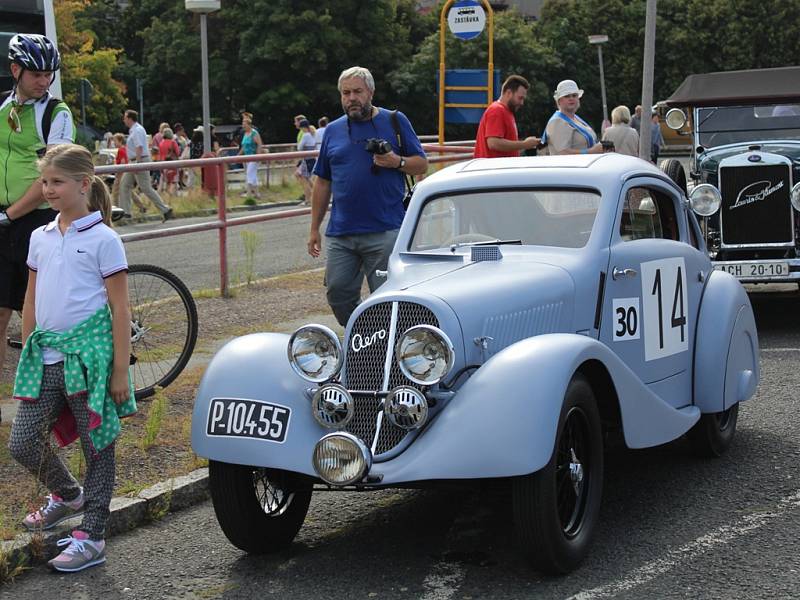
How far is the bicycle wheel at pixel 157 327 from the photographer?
7.61 m

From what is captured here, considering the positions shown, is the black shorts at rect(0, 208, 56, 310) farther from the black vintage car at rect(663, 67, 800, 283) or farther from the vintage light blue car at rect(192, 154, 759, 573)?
the black vintage car at rect(663, 67, 800, 283)

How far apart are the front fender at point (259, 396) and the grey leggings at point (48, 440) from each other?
0.41 metres

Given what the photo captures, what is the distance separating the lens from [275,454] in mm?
5012

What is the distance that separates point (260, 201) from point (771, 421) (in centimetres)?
939

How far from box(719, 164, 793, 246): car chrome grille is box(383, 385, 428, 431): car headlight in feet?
23.1

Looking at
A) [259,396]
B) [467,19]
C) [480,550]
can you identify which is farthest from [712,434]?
[467,19]

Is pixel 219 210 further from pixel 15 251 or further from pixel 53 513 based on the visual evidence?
pixel 53 513

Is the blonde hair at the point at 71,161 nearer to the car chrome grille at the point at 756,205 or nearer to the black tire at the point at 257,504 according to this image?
the black tire at the point at 257,504

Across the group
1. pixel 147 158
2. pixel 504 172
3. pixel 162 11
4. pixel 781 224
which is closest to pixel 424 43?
pixel 162 11

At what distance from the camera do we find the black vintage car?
11094mm

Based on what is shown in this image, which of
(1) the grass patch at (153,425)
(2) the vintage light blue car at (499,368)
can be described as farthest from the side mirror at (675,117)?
(1) the grass patch at (153,425)

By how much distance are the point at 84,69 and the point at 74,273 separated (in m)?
51.6

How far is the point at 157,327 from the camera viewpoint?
771 cm

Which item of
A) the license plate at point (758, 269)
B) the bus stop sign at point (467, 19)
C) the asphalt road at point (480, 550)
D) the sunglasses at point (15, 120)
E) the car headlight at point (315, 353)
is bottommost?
the asphalt road at point (480, 550)
